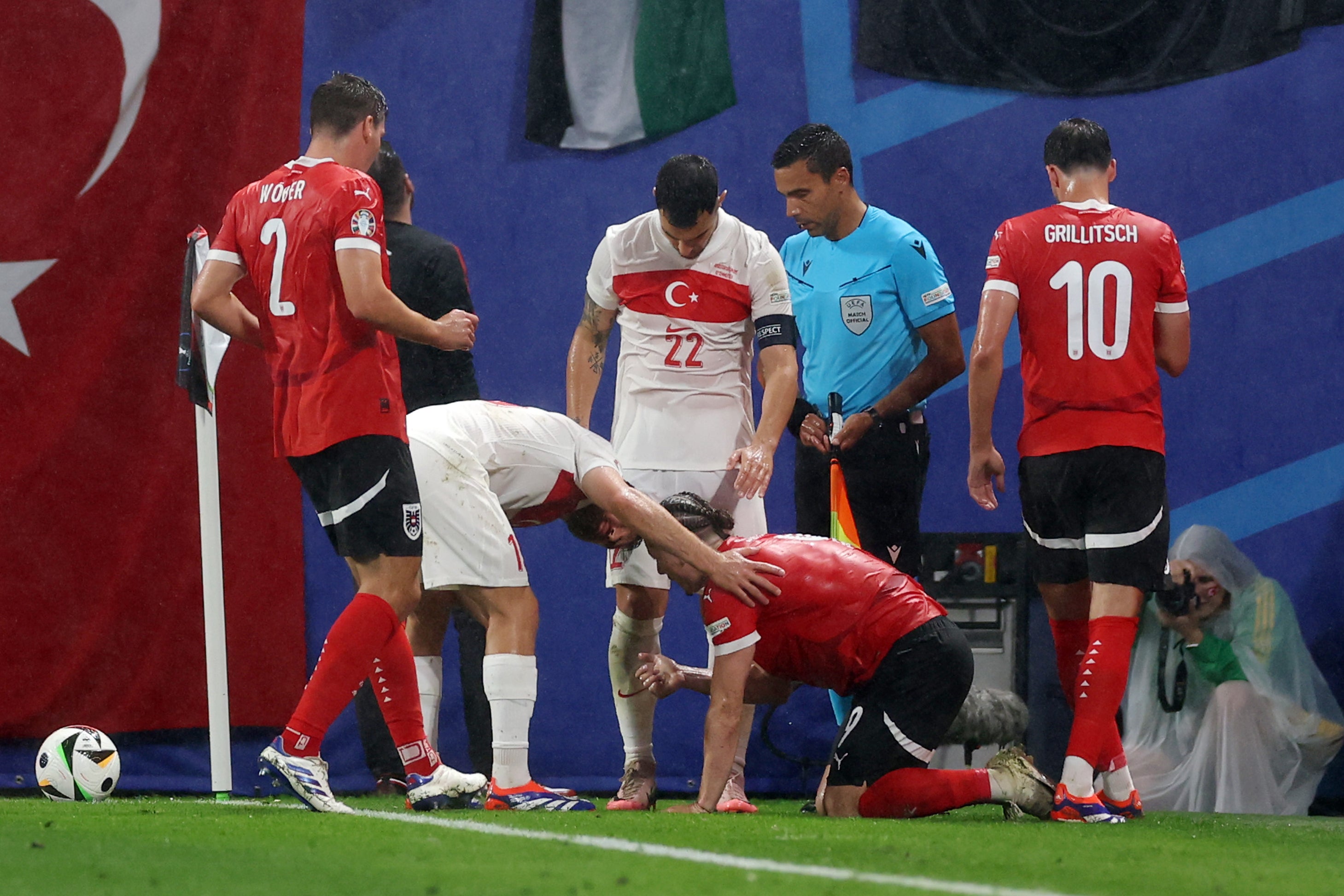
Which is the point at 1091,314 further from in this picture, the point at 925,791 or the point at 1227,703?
the point at 1227,703

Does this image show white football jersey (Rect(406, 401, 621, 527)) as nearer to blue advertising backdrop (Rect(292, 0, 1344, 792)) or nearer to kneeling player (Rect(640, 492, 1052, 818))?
kneeling player (Rect(640, 492, 1052, 818))

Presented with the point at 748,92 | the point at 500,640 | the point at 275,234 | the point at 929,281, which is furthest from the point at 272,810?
the point at 748,92

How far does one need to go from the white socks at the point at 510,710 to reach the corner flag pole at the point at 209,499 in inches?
52.1

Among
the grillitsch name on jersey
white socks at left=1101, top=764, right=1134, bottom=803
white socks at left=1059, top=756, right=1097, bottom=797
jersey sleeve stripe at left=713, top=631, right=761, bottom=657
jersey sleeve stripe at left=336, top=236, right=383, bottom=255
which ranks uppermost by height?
the grillitsch name on jersey

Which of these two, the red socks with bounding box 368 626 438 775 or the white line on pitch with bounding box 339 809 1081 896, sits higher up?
the red socks with bounding box 368 626 438 775

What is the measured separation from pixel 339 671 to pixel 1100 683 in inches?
82.3

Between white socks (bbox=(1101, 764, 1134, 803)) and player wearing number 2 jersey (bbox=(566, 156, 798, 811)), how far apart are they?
43.3 inches

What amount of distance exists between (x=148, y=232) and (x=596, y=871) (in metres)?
3.96

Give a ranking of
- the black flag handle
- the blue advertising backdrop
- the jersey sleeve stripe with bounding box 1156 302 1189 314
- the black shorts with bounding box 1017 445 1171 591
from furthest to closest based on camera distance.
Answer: the blue advertising backdrop → the black flag handle → the jersey sleeve stripe with bounding box 1156 302 1189 314 → the black shorts with bounding box 1017 445 1171 591

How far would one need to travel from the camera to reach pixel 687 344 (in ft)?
15.4

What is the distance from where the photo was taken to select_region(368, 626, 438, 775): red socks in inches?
155

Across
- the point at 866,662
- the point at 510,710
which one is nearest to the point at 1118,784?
the point at 866,662

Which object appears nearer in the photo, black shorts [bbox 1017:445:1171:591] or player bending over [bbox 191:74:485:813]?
player bending over [bbox 191:74:485:813]

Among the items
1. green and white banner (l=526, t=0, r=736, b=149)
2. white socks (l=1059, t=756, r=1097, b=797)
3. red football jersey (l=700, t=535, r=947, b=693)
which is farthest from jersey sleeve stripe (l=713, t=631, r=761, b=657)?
green and white banner (l=526, t=0, r=736, b=149)
